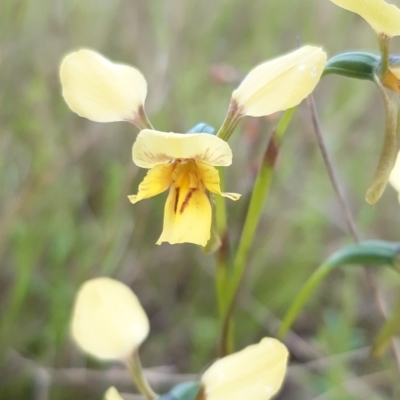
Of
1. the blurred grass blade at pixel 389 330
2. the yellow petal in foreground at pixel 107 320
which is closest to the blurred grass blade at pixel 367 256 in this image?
the blurred grass blade at pixel 389 330

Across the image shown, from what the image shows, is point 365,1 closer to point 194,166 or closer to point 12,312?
point 194,166

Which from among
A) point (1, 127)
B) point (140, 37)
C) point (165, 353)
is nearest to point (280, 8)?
point (140, 37)

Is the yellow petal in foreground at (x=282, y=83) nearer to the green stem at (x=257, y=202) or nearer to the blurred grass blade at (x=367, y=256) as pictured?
the green stem at (x=257, y=202)

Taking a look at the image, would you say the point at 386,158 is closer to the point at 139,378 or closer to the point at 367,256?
the point at 367,256

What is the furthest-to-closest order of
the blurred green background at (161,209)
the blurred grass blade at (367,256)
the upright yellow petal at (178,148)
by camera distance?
the blurred green background at (161,209) < the blurred grass blade at (367,256) < the upright yellow petal at (178,148)

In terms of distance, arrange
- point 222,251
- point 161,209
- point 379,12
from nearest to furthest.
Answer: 1. point 379,12
2. point 222,251
3. point 161,209

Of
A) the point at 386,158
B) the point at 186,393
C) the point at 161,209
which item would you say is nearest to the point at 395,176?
the point at 386,158
